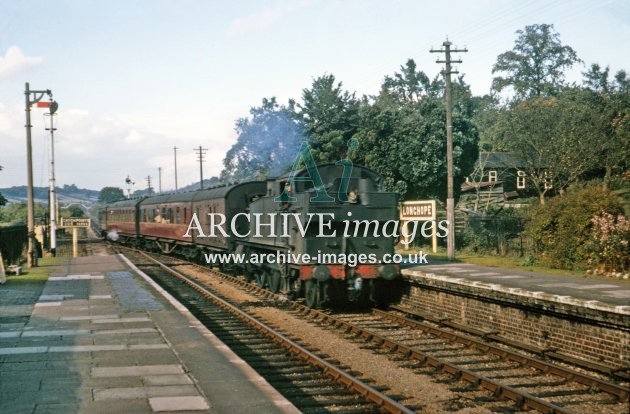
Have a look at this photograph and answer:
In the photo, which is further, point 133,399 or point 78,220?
point 78,220

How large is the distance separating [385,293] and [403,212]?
8183 millimetres

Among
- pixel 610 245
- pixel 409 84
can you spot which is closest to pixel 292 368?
pixel 610 245

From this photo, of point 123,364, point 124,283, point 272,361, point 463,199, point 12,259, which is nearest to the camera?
point 123,364

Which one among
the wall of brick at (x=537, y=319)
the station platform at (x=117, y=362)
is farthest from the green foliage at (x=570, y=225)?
the station platform at (x=117, y=362)

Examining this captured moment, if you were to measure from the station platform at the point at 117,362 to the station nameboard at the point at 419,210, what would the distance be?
9919mm

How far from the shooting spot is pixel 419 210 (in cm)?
2283

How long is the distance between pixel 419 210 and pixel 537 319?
38.2 ft

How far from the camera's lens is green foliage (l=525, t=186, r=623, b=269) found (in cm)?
1725

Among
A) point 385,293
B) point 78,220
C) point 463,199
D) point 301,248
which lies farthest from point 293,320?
point 463,199

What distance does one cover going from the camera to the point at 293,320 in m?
14.1

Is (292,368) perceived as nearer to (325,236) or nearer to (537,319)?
(537,319)

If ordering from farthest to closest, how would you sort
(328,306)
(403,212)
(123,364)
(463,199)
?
1. (463,199)
2. (403,212)
3. (328,306)
4. (123,364)

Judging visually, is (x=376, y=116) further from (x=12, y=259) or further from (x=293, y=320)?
(x=293, y=320)

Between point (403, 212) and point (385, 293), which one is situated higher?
point (403, 212)
